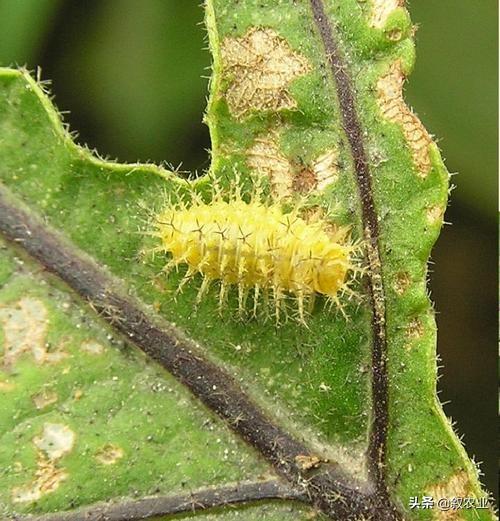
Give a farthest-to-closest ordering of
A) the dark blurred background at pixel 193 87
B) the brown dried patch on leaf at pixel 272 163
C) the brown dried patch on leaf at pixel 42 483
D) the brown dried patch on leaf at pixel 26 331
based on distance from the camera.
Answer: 1. the dark blurred background at pixel 193 87
2. the brown dried patch on leaf at pixel 272 163
3. the brown dried patch on leaf at pixel 26 331
4. the brown dried patch on leaf at pixel 42 483

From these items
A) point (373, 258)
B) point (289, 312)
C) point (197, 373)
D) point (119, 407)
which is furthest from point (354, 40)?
point (119, 407)

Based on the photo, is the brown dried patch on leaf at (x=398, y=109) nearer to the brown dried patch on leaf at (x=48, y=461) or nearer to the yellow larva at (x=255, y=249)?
the yellow larva at (x=255, y=249)

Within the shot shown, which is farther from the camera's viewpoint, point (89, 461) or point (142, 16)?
point (142, 16)

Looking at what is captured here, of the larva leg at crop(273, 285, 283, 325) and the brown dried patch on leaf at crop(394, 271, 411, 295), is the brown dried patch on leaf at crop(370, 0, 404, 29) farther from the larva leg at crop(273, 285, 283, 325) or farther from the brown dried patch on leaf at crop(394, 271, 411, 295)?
the larva leg at crop(273, 285, 283, 325)

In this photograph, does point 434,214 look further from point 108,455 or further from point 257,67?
point 108,455

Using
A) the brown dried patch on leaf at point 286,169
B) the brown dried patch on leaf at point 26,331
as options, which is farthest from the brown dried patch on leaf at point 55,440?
the brown dried patch on leaf at point 286,169

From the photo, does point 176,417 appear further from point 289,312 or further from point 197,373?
point 289,312

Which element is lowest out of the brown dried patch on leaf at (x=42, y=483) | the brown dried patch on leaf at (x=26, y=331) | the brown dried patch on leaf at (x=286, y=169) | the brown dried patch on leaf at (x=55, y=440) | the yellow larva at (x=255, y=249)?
the brown dried patch on leaf at (x=42, y=483)
